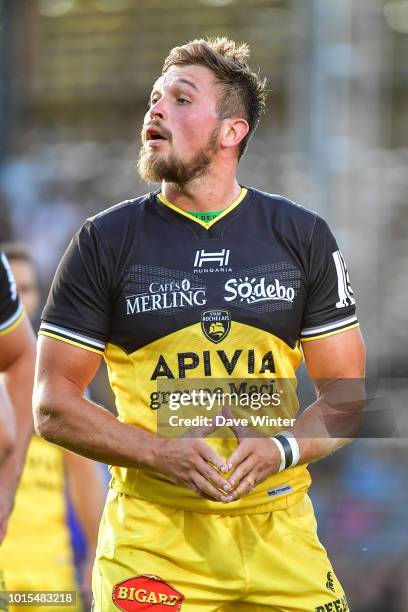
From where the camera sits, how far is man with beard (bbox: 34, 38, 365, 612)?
371 centimetres

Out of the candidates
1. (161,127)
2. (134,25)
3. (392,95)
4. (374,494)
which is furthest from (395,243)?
(161,127)

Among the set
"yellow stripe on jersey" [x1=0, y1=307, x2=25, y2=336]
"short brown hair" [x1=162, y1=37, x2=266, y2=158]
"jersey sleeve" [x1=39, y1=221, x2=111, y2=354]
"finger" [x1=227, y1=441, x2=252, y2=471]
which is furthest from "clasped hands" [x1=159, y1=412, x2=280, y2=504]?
"yellow stripe on jersey" [x1=0, y1=307, x2=25, y2=336]

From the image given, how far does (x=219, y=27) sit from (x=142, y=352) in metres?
13.0

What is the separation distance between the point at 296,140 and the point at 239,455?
7.13 meters

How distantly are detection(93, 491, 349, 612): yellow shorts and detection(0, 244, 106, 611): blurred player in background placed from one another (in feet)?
7.86

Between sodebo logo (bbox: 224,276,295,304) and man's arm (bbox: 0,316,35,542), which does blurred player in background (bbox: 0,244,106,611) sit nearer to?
man's arm (bbox: 0,316,35,542)

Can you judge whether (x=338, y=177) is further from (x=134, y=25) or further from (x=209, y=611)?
(x=134, y=25)

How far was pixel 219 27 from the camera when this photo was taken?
16109mm

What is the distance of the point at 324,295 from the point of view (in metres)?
3.95

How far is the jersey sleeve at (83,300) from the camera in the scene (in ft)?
12.3

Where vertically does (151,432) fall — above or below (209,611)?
above

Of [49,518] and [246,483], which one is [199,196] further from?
[49,518]

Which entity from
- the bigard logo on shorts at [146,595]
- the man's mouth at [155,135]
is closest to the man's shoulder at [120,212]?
the man's mouth at [155,135]

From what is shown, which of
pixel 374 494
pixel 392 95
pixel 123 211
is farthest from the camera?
pixel 392 95
